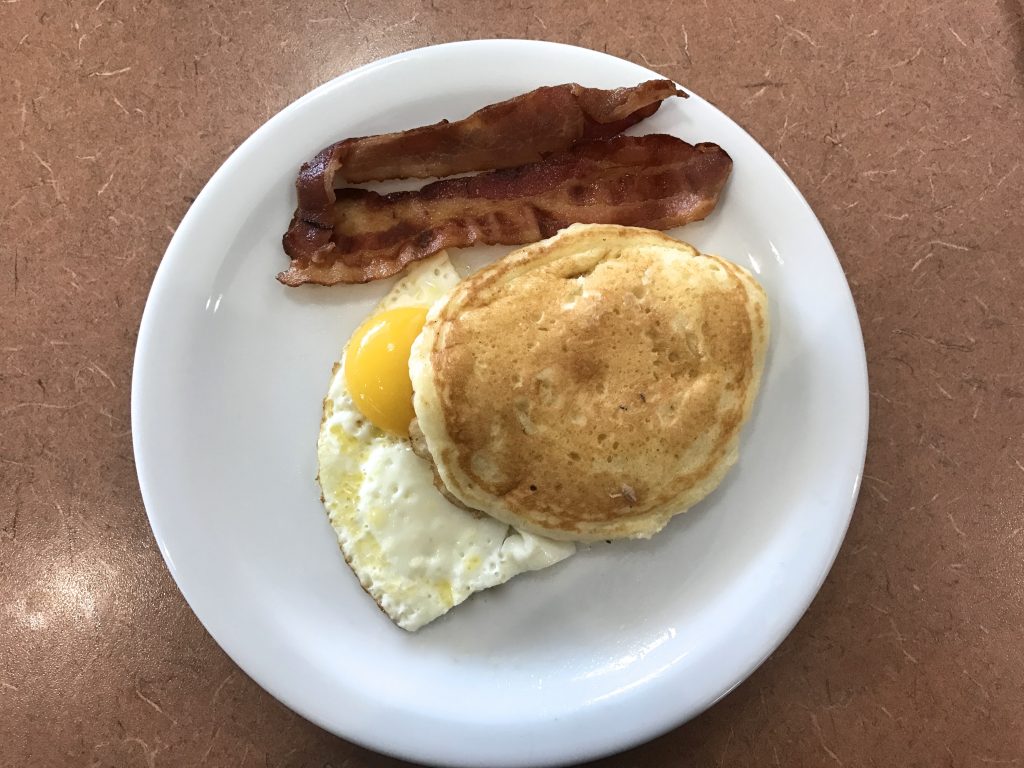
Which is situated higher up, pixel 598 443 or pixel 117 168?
pixel 117 168

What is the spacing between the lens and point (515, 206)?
6.50 feet

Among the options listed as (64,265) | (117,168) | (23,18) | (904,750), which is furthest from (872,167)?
(23,18)

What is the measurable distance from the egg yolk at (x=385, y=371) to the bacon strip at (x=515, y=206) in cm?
19

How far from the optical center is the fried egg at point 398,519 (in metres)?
1.84

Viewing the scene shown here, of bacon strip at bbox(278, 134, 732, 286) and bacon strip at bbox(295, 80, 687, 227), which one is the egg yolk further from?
bacon strip at bbox(295, 80, 687, 227)

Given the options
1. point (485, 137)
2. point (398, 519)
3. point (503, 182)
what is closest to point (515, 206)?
point (503, 182)

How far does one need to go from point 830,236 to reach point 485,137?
1.11 metres

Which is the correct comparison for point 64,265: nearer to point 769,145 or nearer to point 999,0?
point 769,145

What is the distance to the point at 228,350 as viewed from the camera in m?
1.90

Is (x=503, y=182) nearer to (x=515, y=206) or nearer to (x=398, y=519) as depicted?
(x=515, y=206)

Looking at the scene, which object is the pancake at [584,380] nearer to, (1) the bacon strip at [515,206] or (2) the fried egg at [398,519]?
(2) the fried egg at [398,519]

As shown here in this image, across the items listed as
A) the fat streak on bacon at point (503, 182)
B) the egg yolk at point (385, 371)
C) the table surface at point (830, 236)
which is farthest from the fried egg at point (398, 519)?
the table surface at point (830, 236)

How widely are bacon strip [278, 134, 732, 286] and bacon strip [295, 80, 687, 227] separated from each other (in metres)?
0.05

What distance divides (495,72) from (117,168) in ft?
4.00
